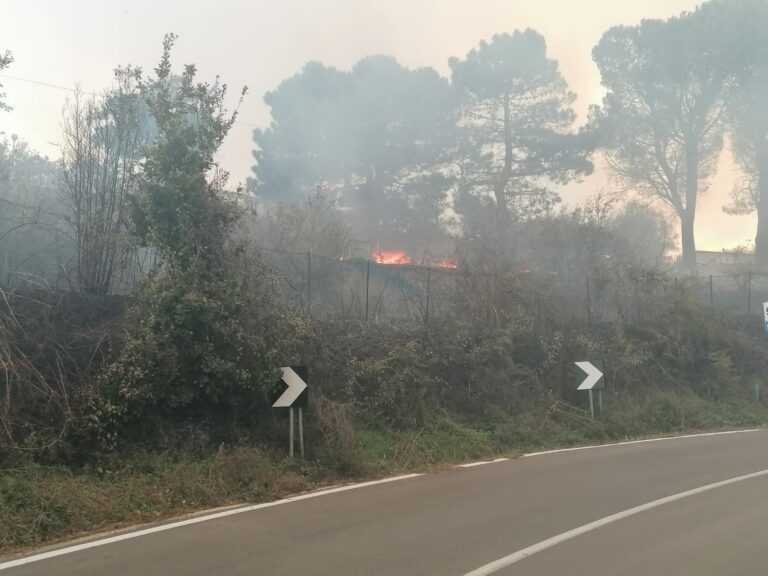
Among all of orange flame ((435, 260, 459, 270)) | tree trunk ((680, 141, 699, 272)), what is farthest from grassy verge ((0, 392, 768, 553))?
tree trunk ((680, 141, 699, 272))

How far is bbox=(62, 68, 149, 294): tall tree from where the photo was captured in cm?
1244

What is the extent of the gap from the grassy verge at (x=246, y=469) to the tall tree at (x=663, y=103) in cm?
2247

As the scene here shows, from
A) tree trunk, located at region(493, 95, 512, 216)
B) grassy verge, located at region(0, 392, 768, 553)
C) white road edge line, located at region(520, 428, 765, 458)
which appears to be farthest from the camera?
tree trunk, located at region(493, 95, 512, 216)

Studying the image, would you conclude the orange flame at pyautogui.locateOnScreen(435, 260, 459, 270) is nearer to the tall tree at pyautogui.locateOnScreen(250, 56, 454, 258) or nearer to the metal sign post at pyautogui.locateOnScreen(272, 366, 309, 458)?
the metal sign post at pyautogui.locateOnScreen(272, 366, 309, 458)

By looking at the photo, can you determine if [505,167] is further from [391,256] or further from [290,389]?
[290,389]

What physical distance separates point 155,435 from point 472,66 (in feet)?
89.1

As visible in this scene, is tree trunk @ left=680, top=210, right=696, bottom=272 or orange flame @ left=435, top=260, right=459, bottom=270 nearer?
orange flame @ left=435, top=260, right=459, bottom=270

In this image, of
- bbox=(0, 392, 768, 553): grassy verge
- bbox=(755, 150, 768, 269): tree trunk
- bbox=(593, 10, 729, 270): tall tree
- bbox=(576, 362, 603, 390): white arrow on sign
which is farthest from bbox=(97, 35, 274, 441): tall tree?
bbox=(755, 150, 768, 269): tree trunk

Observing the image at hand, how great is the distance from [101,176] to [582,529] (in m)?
10.9

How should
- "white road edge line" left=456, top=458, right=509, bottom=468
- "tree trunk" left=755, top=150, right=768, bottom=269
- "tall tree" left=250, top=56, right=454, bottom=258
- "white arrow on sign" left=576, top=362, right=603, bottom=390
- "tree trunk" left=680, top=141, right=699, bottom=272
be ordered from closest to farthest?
"white road edge line" left=456, top=458, right=509, bottom=468
"white arrow on sign" left=576, top=362, right=603, bottom=390
"tall tree" left=250, top=56, right=454, bottom=258
"tree trunk" left=680, top=141, right=699, bottom=272
"tree trunk" left=755, top=150, right=768, bottom=269

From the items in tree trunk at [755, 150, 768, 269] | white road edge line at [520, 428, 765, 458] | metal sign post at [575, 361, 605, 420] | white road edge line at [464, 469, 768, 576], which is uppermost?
tree trunk at [755, 150, 768, 269]

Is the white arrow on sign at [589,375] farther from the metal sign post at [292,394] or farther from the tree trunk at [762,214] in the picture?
the tree trunk at [762,214]

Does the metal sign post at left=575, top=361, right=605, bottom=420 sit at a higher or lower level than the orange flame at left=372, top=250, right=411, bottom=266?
lower

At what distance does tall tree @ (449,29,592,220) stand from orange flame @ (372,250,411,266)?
4.86m
